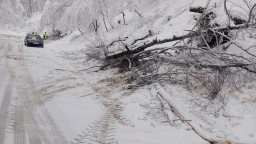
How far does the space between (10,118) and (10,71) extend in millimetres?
4810

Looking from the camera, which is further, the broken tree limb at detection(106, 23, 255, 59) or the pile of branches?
the broken tree limb at detection(106, 23, 255, 59)

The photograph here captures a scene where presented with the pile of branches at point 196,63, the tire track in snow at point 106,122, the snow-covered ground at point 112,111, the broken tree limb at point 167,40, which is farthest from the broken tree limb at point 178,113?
the broken tree limb at point 167,40

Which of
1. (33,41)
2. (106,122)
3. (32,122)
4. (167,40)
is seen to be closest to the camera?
(32,122)

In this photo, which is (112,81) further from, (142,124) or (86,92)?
(142,124)

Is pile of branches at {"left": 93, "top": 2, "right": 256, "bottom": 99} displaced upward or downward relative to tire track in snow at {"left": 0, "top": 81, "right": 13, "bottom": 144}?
upward

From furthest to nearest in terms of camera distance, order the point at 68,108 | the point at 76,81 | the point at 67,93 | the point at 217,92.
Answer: the point at 76,81, the point at 67,93, the point at 217,92, the point at 68,108

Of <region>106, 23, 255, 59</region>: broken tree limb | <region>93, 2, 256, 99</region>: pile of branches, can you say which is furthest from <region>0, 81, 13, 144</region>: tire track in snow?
<region>106, 23, 255, 59</region>: broken tree limb

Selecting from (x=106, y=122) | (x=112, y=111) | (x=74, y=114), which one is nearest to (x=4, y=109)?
(x=74, y=114)

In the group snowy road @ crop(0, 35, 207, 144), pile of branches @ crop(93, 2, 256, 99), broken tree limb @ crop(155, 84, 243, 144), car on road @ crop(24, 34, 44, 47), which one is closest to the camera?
snowy road @ crop(0, 35, 207, 144)

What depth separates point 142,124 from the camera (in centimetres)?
531

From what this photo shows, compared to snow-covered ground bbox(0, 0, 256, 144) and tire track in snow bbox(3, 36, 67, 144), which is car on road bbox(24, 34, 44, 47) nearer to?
snow-covered ground bbox(0, 0, 256, 144)

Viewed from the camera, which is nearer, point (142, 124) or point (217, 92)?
point (142, 124)

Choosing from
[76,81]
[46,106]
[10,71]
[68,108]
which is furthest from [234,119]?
[10,71]

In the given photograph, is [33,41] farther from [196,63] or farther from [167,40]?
[196,63]
